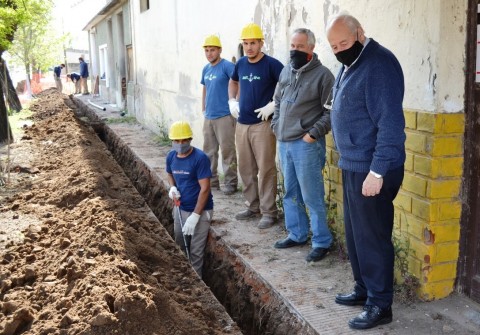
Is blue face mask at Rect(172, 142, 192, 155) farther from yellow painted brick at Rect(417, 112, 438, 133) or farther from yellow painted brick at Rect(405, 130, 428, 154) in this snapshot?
yellow painted brick at Rect(417, 112, 438, 133)

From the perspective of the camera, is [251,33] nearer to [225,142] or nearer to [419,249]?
[225,142]

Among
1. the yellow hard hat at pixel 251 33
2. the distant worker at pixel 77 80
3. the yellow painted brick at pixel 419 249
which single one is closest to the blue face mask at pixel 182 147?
the yellow hard hat at pixel 251 33

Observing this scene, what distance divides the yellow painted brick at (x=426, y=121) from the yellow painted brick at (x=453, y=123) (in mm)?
65

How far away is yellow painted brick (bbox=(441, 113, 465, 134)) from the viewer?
3473 millimetres

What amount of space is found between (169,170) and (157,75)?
7.94 m

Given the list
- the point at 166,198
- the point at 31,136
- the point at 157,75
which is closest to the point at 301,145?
the point at 166,198

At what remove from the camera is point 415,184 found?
3703mm

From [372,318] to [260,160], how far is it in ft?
7.66

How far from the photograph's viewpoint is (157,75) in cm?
1298

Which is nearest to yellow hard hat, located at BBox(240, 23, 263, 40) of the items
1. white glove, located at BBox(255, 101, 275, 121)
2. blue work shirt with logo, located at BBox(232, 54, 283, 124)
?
blue work shirt with logo, located at BBox(232, 54, 283, 124)

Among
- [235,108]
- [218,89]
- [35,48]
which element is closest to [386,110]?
[235,108]

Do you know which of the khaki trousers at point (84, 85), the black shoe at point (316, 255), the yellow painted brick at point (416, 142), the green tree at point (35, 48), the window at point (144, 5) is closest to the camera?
the yellow painted brick at point (416, 142)

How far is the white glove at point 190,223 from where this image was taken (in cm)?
538

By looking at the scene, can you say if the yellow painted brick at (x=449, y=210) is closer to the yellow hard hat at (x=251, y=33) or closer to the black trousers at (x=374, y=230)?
the black trousers at (x=374, y=230)
